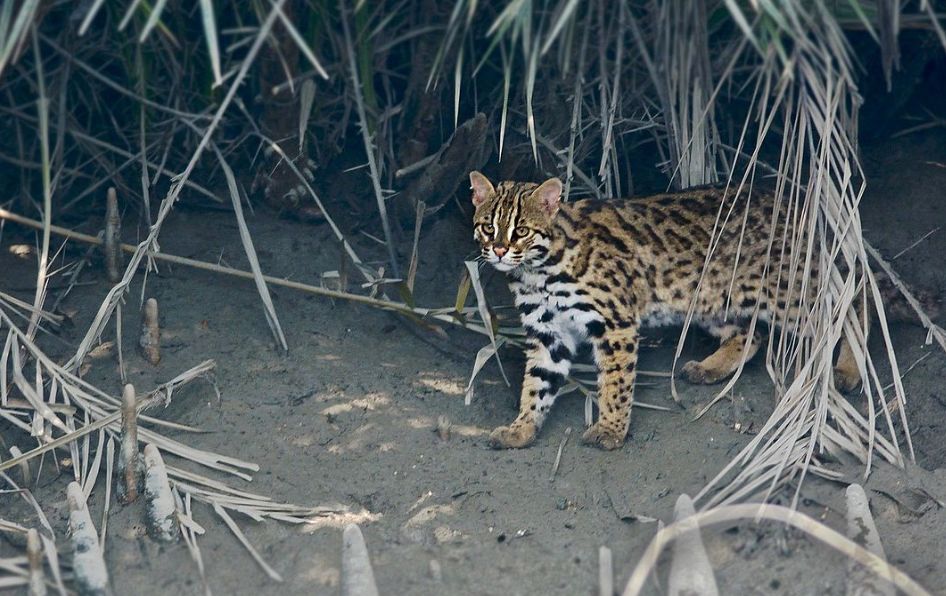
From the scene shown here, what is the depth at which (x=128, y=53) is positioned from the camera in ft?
19.2

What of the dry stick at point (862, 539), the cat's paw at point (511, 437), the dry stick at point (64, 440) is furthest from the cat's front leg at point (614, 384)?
the dry stick at point (64, 440)

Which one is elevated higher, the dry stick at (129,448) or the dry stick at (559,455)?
the dry stick at (129,448)

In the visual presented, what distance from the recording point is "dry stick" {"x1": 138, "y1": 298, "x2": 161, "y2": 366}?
5.48 m

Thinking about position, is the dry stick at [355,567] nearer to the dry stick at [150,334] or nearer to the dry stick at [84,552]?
the dry stick at [84,552]

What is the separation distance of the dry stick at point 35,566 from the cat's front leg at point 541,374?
2.14 meters

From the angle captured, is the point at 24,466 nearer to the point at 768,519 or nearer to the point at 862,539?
the point at 768,519

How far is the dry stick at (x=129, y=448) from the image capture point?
15.2 ft

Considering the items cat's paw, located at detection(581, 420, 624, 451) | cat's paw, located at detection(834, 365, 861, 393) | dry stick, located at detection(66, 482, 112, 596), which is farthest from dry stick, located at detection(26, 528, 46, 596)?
cat's paw, located at detection(834, 365, 861, 393)

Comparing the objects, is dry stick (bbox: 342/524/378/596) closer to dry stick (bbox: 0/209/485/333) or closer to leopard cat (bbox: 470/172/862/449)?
leopard cat (bbox: 470/172/862/449)

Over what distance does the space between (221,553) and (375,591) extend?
687 millimetres

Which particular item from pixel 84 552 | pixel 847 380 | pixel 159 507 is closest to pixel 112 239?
pixel 159 507

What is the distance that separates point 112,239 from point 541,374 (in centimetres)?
215

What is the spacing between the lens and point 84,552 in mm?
4457

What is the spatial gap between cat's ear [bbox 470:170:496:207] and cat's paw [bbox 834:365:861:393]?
184 centimetres
